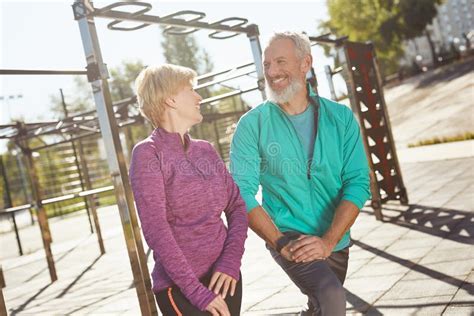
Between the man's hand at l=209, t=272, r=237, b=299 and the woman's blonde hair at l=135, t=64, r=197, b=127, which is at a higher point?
the woman's blonde hair at l=135, t=64, r=197, b=127

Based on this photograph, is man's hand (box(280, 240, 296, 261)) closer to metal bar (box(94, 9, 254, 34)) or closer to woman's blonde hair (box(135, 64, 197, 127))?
woman's blonde hair (box(135, 64, 197, 127))

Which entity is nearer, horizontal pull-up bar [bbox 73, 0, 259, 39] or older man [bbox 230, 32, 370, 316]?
older man [bbox 230, 32, 370, 316]

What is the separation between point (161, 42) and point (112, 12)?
52.0 metres

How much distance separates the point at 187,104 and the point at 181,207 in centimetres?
41

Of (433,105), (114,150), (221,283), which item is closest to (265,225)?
(221,283)

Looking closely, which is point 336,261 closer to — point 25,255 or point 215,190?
point 215,190

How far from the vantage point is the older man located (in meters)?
2.45

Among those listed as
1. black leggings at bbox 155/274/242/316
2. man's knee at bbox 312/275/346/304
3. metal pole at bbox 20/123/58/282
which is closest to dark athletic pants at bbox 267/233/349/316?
man's knee at bbox 312/275/346/304

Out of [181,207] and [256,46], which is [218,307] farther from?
[256,46]

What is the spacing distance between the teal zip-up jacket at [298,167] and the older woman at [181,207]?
372mm

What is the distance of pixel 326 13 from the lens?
4294 centimetres

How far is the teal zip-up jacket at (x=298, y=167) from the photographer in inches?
98.4

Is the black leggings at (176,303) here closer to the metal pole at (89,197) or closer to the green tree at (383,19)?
the metal pole at (89,197)

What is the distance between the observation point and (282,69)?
2.61 meters
